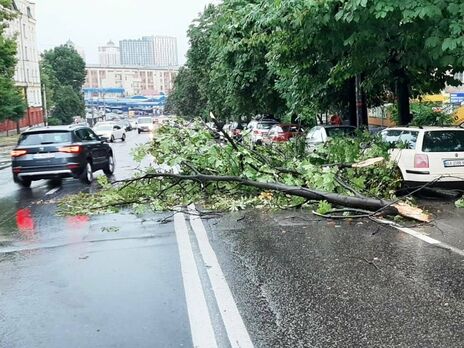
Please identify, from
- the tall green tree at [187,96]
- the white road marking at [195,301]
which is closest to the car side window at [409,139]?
the white road marking at [195,301]

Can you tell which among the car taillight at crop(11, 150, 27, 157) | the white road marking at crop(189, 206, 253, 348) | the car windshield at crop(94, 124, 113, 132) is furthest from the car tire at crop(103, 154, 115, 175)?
the car windshield at crop(94, 124, 113, 132)

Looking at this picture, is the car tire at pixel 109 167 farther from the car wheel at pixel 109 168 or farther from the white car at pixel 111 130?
the white car at pixel 111 130

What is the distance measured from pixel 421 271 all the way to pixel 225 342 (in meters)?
2.70

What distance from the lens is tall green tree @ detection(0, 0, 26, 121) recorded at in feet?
123

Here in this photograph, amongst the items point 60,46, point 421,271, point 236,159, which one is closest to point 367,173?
point 236,159

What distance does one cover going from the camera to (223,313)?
4879 mm

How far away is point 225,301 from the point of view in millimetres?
5180

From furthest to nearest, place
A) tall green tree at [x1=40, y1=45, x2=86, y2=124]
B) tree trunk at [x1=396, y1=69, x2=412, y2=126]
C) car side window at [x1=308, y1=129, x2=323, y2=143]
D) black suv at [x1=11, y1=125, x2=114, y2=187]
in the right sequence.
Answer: tall green tree at [x1=40, y1=45, x2=86, y2=124], tree trunk at [x1=396, y1=69, x2=412, y2=126], car side window at [x1=308, y1=129, x2=323, y2=143], black suv at [x1=11, y1=125, x2=114, y2=187]

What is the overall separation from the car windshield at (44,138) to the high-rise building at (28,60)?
2519 inches

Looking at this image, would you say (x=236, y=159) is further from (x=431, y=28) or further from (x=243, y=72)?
(x=243, y=72)

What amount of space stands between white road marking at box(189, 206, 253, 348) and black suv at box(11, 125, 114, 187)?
7849mm

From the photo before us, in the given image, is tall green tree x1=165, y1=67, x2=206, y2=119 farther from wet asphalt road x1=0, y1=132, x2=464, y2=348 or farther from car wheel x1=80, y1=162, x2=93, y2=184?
wet asphalt road x1=0, y1=132, x2=464, y2=348

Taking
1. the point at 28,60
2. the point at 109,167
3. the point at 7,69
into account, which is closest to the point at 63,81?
the point at 28,60

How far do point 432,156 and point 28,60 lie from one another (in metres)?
80.5
